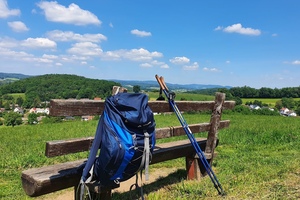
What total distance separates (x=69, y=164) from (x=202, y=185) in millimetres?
2200

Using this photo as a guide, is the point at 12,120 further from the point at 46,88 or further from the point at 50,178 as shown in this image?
the point at 46,88

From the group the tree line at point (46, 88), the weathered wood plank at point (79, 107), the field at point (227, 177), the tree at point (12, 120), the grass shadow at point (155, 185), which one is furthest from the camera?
the tree line at point (46, 88)

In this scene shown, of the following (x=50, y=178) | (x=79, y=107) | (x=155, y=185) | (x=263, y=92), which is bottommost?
(x=155, y=185)

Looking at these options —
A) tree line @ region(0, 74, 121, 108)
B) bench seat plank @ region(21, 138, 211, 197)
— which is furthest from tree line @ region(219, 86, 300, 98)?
bench seat plank @ region(21, 138, 211, 197)

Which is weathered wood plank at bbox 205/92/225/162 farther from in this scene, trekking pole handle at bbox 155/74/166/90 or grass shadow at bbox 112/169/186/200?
trekking pole handle at bbox 155/74/166/90

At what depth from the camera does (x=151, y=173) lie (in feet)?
20.2

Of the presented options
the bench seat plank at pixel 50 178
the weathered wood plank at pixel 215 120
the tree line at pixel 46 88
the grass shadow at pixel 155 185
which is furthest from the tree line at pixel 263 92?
the bench seat plank at pixel 50 178

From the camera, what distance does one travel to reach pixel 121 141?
2.78 metres

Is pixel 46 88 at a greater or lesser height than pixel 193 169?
lesser

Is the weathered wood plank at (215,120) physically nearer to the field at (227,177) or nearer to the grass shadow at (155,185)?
the field at (227,177)

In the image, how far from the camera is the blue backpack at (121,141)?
2777 mm

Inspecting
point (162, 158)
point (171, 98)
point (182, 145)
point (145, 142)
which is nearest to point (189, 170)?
point (182, 145)

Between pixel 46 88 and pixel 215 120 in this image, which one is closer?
pixel 215 120

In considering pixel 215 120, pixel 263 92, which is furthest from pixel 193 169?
pixel 263 92
